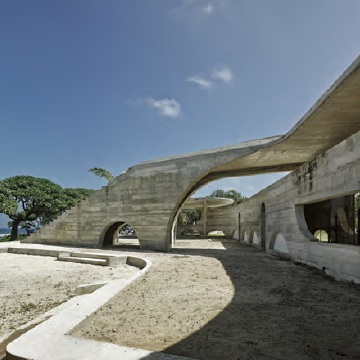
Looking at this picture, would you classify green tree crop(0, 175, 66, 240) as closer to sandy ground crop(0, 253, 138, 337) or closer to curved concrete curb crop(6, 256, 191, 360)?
sandy ground crop(0, 253, 138, 337)

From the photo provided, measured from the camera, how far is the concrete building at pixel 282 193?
7.54 meters

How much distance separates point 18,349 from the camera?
3.17 metres

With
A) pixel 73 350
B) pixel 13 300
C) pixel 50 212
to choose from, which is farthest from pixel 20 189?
pixel 73 350

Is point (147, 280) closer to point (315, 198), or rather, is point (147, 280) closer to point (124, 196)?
point (315, 198)

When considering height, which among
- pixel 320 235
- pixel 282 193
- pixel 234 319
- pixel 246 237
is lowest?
pixel 246 237

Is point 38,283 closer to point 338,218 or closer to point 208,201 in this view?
point 338,218

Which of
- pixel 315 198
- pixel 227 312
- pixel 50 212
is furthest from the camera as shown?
pixel 50 212

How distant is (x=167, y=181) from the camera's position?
50.6 feet

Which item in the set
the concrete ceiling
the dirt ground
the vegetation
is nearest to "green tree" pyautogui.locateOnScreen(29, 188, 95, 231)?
the vegetation

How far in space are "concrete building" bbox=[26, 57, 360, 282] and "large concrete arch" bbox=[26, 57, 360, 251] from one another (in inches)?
1.6

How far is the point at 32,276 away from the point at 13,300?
3.00m

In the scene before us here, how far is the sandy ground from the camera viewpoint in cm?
561

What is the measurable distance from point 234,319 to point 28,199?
2852 cm

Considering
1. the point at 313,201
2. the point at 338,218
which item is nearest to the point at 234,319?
the point at 313,201
